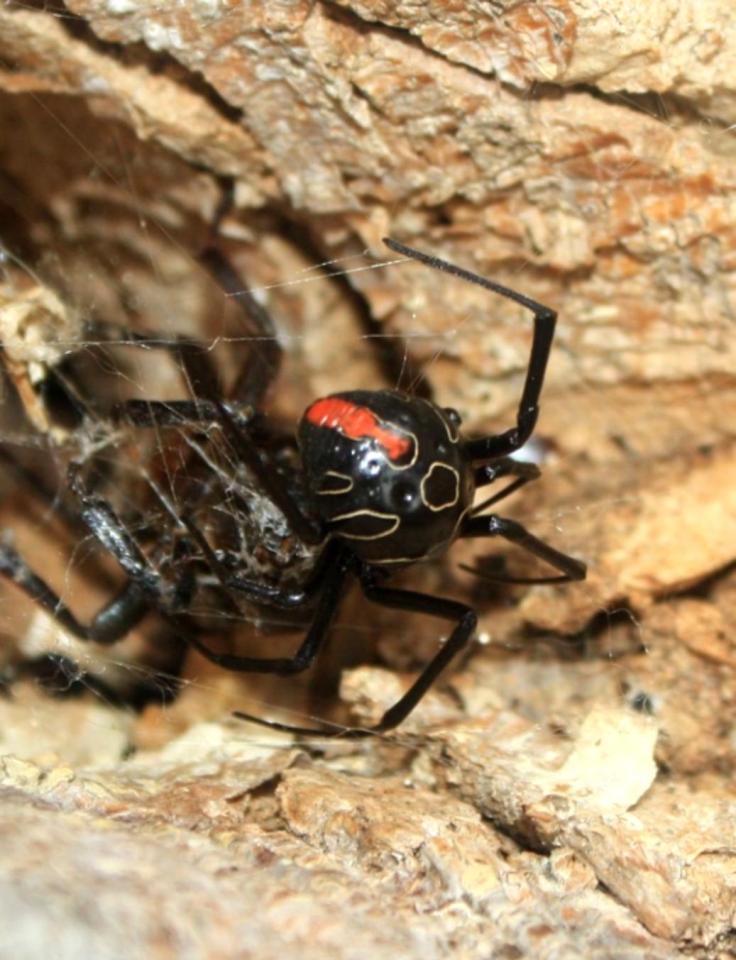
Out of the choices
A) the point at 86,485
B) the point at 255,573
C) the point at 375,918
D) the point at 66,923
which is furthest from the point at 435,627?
the point at 66,923

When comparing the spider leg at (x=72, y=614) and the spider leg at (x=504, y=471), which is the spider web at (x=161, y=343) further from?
the spider leg at (x=504, y=471)

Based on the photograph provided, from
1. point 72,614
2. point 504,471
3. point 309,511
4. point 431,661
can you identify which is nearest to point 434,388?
point 504,471

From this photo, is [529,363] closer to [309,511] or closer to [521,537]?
[521,537]

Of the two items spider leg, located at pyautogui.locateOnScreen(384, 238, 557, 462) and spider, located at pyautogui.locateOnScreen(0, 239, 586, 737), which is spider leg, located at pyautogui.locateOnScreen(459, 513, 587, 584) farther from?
spider leg, located at pyautogui.locateOnScreen(384, 238, 557, 462)

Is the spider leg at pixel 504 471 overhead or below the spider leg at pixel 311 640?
overhead

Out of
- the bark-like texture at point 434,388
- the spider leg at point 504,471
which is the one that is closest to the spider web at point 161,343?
the bark-like texture at point 434,388

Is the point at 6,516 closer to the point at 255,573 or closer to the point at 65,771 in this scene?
the point at 255,573

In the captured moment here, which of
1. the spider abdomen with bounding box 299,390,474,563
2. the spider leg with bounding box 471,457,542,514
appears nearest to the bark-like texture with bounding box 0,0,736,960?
the spider leg with bounding box 471,457,542,514

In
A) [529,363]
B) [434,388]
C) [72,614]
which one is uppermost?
[529,363]
